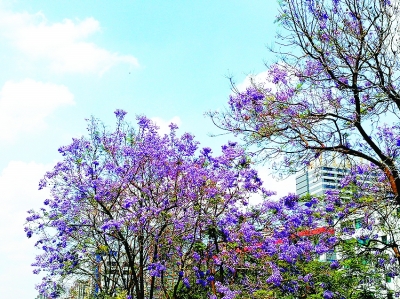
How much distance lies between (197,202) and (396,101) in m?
5.13

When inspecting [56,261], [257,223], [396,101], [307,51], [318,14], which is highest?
[318,14]

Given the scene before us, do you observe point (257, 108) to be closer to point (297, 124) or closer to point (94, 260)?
point (297, 124)

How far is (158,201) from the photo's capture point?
11.4 metres

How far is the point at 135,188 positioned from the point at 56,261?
100 inches

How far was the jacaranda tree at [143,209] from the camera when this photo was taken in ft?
37.0

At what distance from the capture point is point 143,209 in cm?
1085

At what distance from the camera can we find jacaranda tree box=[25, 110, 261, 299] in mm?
11266

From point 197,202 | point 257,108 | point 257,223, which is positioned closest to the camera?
point 257,108

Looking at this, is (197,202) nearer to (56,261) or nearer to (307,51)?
(56,261)

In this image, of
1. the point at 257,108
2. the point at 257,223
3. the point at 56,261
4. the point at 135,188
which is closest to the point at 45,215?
the point at 56,261

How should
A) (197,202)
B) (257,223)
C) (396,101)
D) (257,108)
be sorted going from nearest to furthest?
(396,101) → (257,108) → (197,202) → (257,223)

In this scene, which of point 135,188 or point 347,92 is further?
point 135,188

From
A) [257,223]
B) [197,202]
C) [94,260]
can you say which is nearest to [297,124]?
[197,202]

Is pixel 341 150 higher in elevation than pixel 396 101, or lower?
lower
